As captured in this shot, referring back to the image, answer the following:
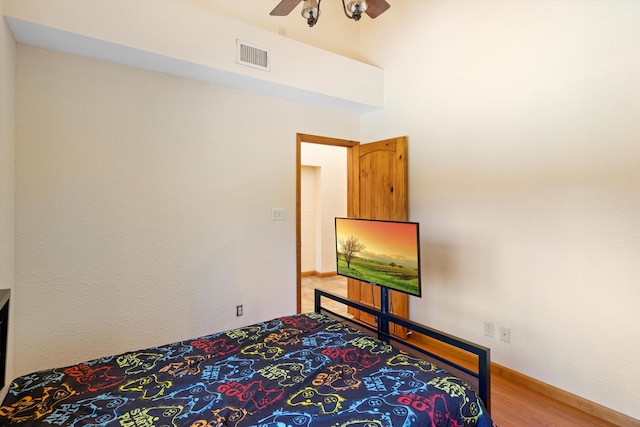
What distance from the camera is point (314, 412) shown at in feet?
3.72

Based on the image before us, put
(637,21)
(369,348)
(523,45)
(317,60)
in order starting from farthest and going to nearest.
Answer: (317,60) → (523,45) → (637,21) → (369,348)

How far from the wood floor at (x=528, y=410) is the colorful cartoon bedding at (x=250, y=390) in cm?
102

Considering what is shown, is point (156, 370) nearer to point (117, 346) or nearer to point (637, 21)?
point (117, 346)

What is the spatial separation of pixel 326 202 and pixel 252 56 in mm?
3772

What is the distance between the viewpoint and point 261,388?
1.30 meters

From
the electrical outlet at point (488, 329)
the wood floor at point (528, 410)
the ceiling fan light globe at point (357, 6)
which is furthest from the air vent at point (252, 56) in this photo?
the wood floor at point (528, 410)

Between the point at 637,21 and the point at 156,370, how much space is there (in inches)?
129

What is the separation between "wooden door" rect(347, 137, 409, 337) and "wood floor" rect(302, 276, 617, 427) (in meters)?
1.06

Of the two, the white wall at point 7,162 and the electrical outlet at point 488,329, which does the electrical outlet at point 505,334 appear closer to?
the electrical outlet at point 488,329

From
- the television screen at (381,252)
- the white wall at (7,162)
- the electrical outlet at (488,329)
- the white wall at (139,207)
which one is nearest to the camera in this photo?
the white wall at (7,162)

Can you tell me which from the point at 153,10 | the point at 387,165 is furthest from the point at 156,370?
the point at 387,165

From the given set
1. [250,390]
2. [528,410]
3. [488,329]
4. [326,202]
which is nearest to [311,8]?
[250,390]

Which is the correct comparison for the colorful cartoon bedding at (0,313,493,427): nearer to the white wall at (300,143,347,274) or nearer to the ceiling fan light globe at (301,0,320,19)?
the ceiling fan light globe at (301,0,320,19)

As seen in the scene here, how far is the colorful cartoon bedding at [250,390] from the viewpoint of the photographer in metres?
1.11
